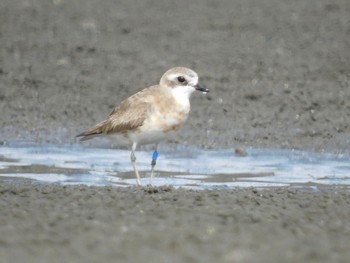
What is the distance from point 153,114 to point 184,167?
143 cm

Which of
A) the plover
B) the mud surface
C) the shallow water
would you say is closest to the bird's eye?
the plover

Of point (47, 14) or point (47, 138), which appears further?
point (47, 14)

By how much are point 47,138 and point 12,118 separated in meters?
1.18

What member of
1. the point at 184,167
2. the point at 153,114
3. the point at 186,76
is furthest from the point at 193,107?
the point at 153,114

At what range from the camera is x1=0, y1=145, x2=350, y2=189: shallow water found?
37.6 ft

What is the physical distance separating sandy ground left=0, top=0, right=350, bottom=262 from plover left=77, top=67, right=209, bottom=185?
118 cm

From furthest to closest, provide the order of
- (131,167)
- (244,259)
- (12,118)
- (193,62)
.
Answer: (193,62)
(12,118)
(131,167)
(244,259)

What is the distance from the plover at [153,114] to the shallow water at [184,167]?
508mm

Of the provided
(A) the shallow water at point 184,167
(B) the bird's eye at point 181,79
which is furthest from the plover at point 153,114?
(A) the shallow water at point 184,167

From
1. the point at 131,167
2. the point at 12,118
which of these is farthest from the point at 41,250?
the point at 12,118

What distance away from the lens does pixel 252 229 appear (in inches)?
311

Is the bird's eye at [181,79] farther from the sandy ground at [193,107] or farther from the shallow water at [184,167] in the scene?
the sandy ground at [193,107]

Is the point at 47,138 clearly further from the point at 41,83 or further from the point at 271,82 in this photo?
the point at 271,82

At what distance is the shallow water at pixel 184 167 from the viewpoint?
11.4 metres
